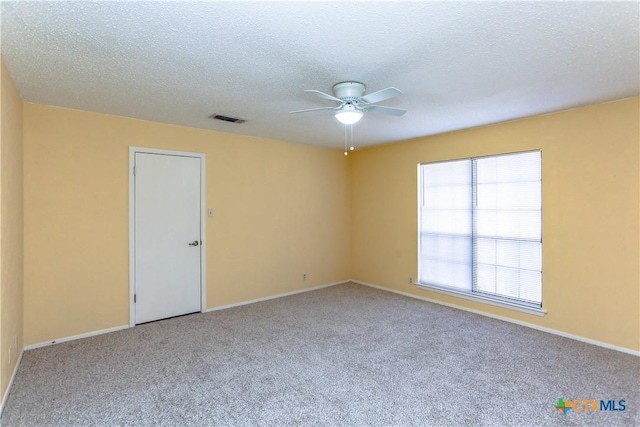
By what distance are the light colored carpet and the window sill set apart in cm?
24

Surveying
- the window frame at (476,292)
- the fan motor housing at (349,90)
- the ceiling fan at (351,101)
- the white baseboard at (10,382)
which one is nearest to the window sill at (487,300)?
the window frame at (476,292)

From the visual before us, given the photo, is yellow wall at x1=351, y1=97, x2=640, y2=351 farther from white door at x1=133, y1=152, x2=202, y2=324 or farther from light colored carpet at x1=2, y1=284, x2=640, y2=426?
white door at x1=133, y1=152, x2=202, y2=324

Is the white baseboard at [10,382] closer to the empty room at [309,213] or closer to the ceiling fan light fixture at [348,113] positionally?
the empty room at [309,213]

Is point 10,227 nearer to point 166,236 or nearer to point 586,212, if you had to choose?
point 166,236

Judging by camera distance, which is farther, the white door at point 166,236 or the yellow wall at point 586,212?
the white door at point 166,236

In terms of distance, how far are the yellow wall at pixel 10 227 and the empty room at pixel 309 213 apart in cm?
4

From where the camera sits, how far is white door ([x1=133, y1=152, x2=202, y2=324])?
13.0 feet

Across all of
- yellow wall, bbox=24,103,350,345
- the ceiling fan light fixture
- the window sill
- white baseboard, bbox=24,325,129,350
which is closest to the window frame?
the window sill

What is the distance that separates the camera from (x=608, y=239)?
328 centimetres

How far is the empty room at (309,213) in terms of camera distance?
2.10m

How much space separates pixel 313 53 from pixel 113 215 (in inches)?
118

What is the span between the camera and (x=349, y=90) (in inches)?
106

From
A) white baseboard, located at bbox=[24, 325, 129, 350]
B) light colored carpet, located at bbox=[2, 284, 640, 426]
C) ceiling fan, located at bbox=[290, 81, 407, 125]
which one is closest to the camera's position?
light colored carpet, located at bbox=[2, 284, 640, 426]

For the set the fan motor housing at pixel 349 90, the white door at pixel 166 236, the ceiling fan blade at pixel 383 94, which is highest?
the fan motor housing at pixel 349 90
